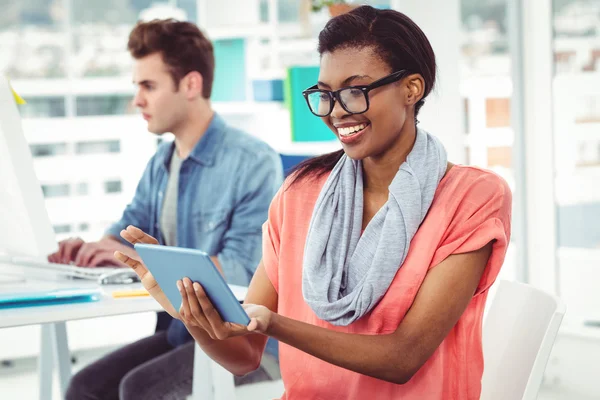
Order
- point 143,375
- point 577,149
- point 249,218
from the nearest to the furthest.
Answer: point 143,375
point 249,218
point 577,149

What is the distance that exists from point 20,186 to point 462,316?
2.87 feet

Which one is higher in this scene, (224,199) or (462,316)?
(224,199)

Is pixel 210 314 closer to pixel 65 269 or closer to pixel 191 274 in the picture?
pixel 191 274

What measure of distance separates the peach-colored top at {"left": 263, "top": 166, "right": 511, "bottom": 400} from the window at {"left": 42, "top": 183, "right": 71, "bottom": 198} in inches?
121

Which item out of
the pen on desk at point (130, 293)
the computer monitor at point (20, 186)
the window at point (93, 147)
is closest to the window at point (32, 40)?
the window at point (93, 147)

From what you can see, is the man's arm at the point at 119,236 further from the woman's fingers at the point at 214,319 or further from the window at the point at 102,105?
the window at the point at 102,105

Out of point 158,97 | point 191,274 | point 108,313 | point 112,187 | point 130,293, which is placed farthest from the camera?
point 112,187

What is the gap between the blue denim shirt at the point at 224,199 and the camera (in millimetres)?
2137

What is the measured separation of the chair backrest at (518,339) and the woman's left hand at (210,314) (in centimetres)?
40

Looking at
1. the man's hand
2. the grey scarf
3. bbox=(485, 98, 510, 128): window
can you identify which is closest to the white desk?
the man's hand

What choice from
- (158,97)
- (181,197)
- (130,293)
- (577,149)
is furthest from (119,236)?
(577,149)

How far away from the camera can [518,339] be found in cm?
135

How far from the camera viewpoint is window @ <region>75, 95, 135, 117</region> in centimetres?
423

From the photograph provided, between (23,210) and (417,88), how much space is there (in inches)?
31.7
